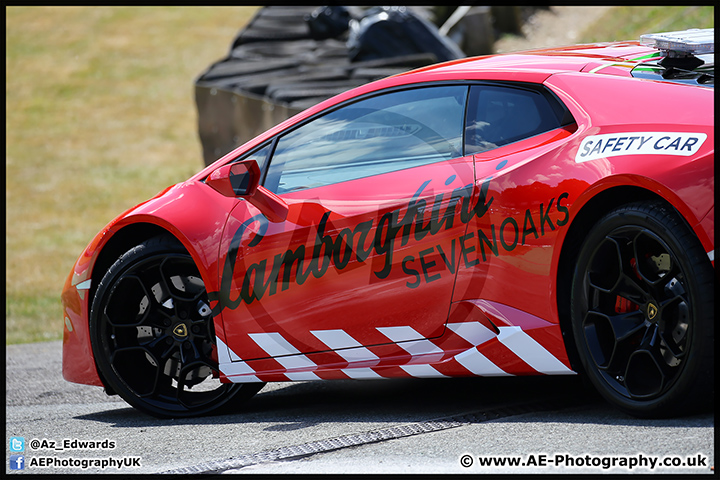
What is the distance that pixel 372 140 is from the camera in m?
3.88

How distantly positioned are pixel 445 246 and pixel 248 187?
1.07m

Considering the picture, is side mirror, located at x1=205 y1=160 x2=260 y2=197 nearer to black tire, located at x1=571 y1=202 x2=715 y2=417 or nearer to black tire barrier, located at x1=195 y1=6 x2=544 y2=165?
black tire, located at x1=571 y1=202 x2=715 y2=417

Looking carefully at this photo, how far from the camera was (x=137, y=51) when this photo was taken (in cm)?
2773

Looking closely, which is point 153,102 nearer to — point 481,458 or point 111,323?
point 111,323

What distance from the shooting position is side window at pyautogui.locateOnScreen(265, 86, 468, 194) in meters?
3.69

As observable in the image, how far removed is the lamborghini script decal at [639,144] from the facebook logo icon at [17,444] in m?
2.51

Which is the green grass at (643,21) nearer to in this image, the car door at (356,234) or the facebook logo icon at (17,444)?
the car door at (356,234)

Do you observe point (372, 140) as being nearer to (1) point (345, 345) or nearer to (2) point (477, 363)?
(1) point (345, 345)

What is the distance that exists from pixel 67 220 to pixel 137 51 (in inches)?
557

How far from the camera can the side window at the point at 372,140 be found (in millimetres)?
3693

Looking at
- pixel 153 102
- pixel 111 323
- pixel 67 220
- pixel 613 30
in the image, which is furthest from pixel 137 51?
pixel 111 323

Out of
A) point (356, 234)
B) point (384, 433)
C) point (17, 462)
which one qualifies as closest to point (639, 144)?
point (356, 234)

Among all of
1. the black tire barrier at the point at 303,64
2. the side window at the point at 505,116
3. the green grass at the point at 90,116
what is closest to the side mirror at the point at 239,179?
the side window at the point at 505,116

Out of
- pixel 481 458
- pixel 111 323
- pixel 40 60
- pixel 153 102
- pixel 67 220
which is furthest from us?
pixel 40 60
